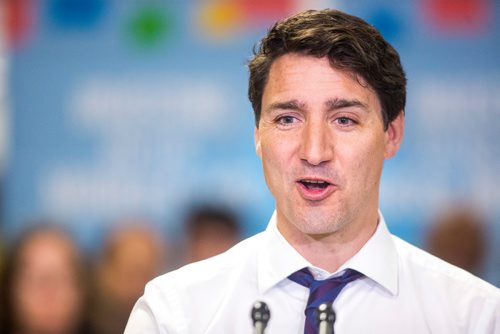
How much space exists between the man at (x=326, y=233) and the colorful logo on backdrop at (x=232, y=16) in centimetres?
193

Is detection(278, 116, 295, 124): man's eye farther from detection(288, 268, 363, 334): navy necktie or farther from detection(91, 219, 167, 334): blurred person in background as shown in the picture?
detection(91, 219, 167, 334): blurred person in background

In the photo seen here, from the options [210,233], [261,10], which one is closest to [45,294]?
[210,233]

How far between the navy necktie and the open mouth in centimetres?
24

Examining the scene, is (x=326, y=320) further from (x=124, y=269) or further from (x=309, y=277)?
(x=124, y=269)

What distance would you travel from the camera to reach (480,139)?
4301mm

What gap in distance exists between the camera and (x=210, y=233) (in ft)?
14.2

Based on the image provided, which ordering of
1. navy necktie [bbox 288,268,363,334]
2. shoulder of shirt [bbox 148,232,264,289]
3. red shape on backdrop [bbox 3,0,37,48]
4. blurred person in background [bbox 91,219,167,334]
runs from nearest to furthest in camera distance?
navy necktie [bbox 288,268,363,334]
shoulder of shirt [bbox 148,232,264,289]
blurred person in background [bbox 91,219,167,334]
red shape on backdrop [bbox 3,0,37,48]

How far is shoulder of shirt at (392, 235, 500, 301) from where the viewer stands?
2.42 meters

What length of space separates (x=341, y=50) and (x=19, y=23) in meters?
2.65

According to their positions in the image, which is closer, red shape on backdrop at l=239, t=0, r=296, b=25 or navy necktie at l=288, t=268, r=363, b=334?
navy necktie at l=288, t=268, r=363, b=334

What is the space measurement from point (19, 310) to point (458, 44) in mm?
2451

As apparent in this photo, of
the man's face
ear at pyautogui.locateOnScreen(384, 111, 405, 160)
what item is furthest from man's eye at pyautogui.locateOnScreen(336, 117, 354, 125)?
ear at pyautogui.locateOnScreen(384, 111, 405, 160)

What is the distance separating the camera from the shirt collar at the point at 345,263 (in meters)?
→ 2.39

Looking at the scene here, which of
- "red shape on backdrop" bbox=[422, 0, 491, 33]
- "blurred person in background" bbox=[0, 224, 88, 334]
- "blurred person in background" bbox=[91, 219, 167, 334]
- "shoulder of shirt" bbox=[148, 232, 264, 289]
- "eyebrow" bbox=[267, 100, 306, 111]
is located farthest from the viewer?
"red shape on backdrop" bbox=[422, 0, 491, 33]
